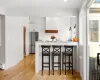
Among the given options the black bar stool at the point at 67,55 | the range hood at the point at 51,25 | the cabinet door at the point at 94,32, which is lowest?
the black bar stool at the point at 67,55

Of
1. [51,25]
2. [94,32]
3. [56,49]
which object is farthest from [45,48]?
[51,25]

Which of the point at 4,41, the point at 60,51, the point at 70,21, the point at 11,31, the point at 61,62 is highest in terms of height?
the point at 70,21

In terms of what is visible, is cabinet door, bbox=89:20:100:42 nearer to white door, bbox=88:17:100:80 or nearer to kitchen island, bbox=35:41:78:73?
white door, bbox=88:17:100:80

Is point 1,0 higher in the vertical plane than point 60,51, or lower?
higher

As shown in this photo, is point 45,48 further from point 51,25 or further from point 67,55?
point 51,25

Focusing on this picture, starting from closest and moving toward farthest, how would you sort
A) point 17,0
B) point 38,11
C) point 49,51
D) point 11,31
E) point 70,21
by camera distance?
point 17,0
point 49,51
point 38,11
point 11,31
point 70,21

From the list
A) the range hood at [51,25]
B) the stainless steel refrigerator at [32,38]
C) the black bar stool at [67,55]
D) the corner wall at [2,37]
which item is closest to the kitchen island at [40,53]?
the black bar stool at [67,55]

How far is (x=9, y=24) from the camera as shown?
6879 mm

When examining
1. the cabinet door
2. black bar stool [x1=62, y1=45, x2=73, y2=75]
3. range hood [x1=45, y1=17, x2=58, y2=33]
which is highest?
range hood [x1=45, y1=17, x2=58, y2=33]

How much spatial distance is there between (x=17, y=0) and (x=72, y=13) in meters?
2.50

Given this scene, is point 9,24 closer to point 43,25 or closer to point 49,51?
point 49,51

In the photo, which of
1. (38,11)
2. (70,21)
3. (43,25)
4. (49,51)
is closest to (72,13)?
(38,11)

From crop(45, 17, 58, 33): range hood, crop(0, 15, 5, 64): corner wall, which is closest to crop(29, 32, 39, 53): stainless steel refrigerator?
crop(45, 17, 58, 33): range hood

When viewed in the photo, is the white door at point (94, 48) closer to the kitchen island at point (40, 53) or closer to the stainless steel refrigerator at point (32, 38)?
the kitchen island at point (40, 53)
